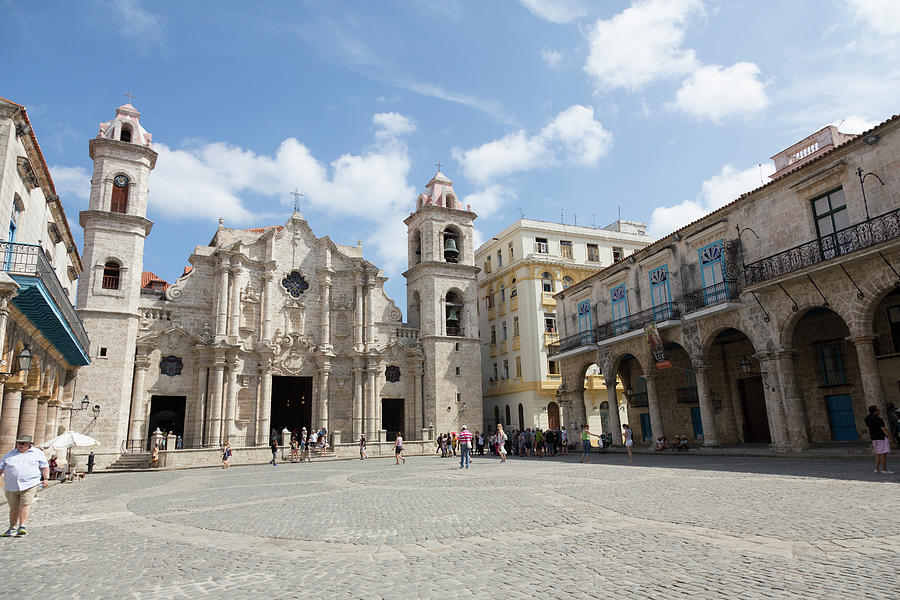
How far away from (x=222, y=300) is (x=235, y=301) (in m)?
0.83

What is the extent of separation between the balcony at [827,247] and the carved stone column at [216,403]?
27142 millimetres

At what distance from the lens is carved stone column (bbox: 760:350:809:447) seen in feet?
60.1

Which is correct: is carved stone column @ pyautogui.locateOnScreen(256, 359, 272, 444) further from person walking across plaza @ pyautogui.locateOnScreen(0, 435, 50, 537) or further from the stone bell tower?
person walking across plaza @ pyautogui.locateOnScreen(0, 435, 50, 537)

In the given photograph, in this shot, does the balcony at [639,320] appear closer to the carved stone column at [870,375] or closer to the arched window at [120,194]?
the carved stone column at [870,375]

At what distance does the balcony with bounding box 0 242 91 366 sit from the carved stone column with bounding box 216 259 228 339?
11951 mm

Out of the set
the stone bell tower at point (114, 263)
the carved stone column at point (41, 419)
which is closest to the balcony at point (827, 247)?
the carved stone column at point (41, 419)

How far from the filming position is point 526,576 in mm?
5641

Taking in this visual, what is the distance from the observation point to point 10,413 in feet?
53.1

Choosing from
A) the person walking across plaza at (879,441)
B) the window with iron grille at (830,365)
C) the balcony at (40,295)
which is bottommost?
the person walking across plaza at (879,441)

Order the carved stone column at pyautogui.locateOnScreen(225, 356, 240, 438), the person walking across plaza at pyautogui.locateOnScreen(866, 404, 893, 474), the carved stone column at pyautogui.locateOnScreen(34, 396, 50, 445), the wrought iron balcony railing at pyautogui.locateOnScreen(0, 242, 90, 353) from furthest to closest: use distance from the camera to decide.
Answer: the carved stone column at pyautogui.locateOnScreen(225, 356, 240, 438) → the carved stone column at pyautogui.locateOnScreen(34, 396, 50, 445) → the wrought iron balcony railing at pyautogui.locateOnScreen(0, 242, 90, 353) → the person walking across plaza at pyautogui.locateOnScreen(866, 404, 893, 474)

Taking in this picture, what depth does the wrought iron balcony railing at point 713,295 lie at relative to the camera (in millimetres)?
20453

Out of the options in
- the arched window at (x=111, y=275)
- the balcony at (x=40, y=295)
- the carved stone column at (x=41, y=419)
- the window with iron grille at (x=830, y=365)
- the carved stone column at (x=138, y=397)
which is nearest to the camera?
the balcony at (x=40, y=295)

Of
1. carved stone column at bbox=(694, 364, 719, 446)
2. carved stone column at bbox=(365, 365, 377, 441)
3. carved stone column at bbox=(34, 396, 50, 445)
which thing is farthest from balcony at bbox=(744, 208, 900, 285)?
carved stone column at bbox=(34, 396, 50, 445)

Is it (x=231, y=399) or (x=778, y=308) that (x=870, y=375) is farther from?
(x=231, y=399)
